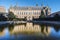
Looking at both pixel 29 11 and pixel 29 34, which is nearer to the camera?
pixel 29 34

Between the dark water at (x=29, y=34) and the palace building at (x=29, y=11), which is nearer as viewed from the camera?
the dark water at (x=29, y=34)

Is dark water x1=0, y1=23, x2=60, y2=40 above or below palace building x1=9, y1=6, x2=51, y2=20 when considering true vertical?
below

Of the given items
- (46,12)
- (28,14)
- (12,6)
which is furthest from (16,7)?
(46,12)

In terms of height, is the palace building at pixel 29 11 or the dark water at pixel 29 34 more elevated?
the palace building at pixel 29 11

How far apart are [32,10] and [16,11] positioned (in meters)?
11.5

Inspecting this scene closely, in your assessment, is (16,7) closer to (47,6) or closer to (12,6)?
(12,6)

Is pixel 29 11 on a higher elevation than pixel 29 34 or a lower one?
higher

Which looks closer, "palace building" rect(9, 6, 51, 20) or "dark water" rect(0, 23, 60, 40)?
"dark water" rect(0, 23, 60, 40)

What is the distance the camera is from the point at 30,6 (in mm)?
121000

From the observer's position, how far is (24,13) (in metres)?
117

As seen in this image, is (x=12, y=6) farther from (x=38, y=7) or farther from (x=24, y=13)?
(x=38, y=7)

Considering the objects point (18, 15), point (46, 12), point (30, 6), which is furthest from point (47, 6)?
point (18, 15)

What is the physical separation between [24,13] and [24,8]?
492 centimetres

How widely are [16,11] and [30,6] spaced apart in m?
11.4
